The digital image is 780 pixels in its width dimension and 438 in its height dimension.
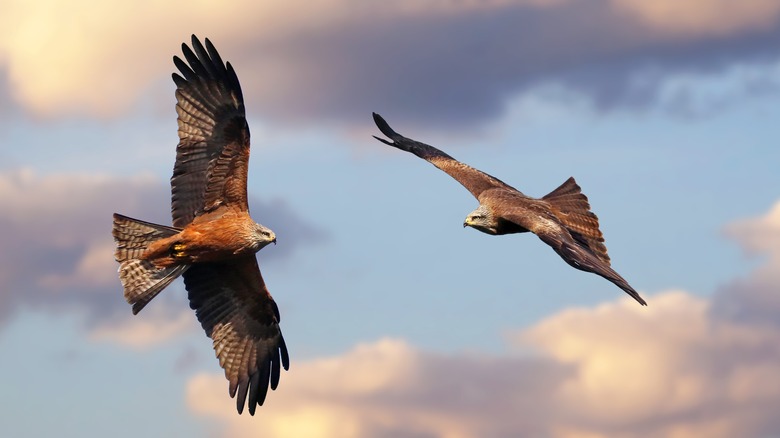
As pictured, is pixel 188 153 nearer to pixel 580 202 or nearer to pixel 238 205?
pixel 238 205

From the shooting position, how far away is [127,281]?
16688mm

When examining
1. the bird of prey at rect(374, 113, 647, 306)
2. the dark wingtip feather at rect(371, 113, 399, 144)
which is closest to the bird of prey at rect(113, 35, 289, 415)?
the bird of prey at rect(374, 113, 647, 306)

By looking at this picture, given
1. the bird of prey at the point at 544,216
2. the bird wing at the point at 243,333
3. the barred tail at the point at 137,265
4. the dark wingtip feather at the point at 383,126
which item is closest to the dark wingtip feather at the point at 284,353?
the bird wing at the point at 243,333

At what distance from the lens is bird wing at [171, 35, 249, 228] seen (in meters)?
16.0

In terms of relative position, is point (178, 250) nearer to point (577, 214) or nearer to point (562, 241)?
point (562, 241)

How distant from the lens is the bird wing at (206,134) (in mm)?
15977

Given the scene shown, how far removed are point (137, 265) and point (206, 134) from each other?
205 cm

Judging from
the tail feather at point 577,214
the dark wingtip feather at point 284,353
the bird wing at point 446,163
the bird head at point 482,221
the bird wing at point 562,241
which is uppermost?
the bird wing at point 446,163

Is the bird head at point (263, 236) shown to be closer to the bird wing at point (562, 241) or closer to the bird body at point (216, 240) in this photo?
the bird body at point (216, 240)

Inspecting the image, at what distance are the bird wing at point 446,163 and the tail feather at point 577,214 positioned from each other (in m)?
1.13

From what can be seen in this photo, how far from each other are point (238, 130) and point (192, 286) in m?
2.74

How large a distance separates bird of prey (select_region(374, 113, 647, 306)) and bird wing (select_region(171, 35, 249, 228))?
3.99m

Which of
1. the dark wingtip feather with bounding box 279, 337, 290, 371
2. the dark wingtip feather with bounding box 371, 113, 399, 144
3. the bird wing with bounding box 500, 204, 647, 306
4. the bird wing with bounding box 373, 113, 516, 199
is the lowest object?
the dark wingtip feather with bounding box 279, 337, 290, 371

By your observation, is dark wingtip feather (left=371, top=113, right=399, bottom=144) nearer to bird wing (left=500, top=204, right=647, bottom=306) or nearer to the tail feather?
the tail feather
